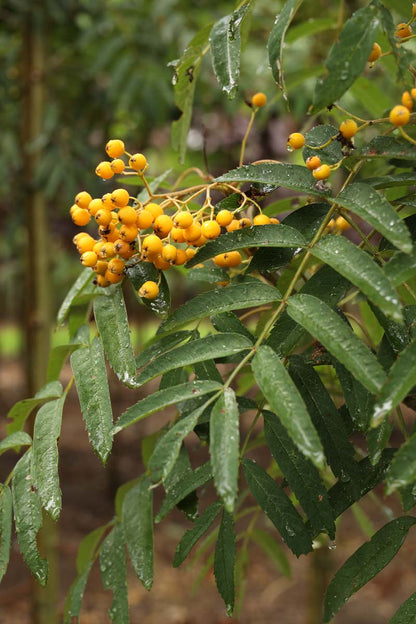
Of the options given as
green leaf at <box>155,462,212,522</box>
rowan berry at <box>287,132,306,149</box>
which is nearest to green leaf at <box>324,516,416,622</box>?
green leaf at <box>155,462,212,522</box>

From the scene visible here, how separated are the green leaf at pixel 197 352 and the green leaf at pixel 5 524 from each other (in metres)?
0.20

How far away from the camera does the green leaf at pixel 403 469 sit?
40 cm

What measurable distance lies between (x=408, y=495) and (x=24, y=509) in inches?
13.8

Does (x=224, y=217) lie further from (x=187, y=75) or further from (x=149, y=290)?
(x=187, y=75)

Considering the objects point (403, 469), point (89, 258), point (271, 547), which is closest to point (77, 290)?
point (89, 258)

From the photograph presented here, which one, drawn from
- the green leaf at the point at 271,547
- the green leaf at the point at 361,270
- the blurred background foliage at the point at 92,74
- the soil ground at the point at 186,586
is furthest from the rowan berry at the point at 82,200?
the soil ground at the point at 186,586

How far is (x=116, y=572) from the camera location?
0.70 m

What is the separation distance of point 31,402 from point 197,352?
260 millimetres

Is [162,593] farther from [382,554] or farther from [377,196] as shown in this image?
[377,196]

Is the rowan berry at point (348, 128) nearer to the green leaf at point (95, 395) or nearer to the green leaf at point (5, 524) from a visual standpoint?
the green leaf at point (95, 395)

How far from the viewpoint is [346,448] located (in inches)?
21.7

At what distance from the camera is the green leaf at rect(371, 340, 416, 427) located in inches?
16.1

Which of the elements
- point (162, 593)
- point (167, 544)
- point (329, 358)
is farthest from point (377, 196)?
point (167, 544)

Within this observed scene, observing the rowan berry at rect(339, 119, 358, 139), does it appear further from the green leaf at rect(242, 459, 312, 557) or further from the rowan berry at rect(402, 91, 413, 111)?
the green leaf at rect(242, 459, 312, 557)
